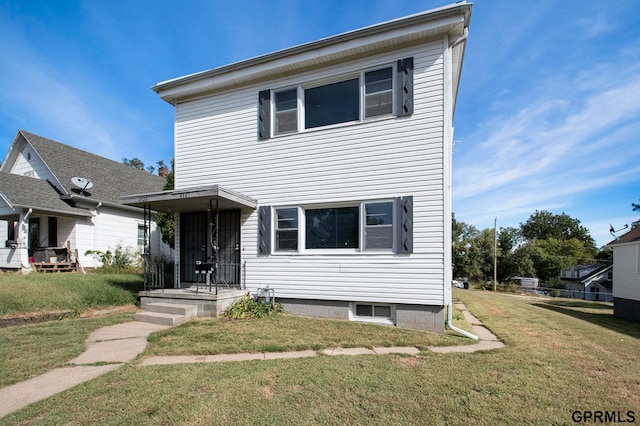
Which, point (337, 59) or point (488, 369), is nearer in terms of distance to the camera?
point (488, 369)

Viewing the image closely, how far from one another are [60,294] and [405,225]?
913 cm

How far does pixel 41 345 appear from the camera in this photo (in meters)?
4.93

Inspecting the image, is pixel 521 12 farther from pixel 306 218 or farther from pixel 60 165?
pixel 60 165

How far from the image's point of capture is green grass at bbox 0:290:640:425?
2.86m

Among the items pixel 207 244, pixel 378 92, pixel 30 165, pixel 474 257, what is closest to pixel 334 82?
pixel 378 92

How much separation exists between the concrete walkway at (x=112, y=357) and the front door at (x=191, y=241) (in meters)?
2.73

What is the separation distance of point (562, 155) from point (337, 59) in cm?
1710

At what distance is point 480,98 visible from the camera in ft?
38.9

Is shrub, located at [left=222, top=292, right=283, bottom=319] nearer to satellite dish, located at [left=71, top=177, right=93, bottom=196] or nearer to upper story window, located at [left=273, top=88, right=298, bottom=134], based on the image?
upper story window, located at [left=273, top=88, right=298, bottom=134]

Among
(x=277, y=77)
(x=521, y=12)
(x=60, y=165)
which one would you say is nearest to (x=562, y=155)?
(x=521, y=12)

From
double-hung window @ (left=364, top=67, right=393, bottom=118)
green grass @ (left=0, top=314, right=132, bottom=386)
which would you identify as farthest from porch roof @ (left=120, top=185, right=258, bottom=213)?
double-hung window @ (left=364, top=67, right=393, bottom=118)

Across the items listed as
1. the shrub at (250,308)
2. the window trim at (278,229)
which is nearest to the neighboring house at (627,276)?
the window trim at (278,229)

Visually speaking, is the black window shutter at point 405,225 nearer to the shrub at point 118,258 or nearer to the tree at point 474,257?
the shrub at point 118,258

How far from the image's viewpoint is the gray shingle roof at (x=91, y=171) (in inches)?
582
